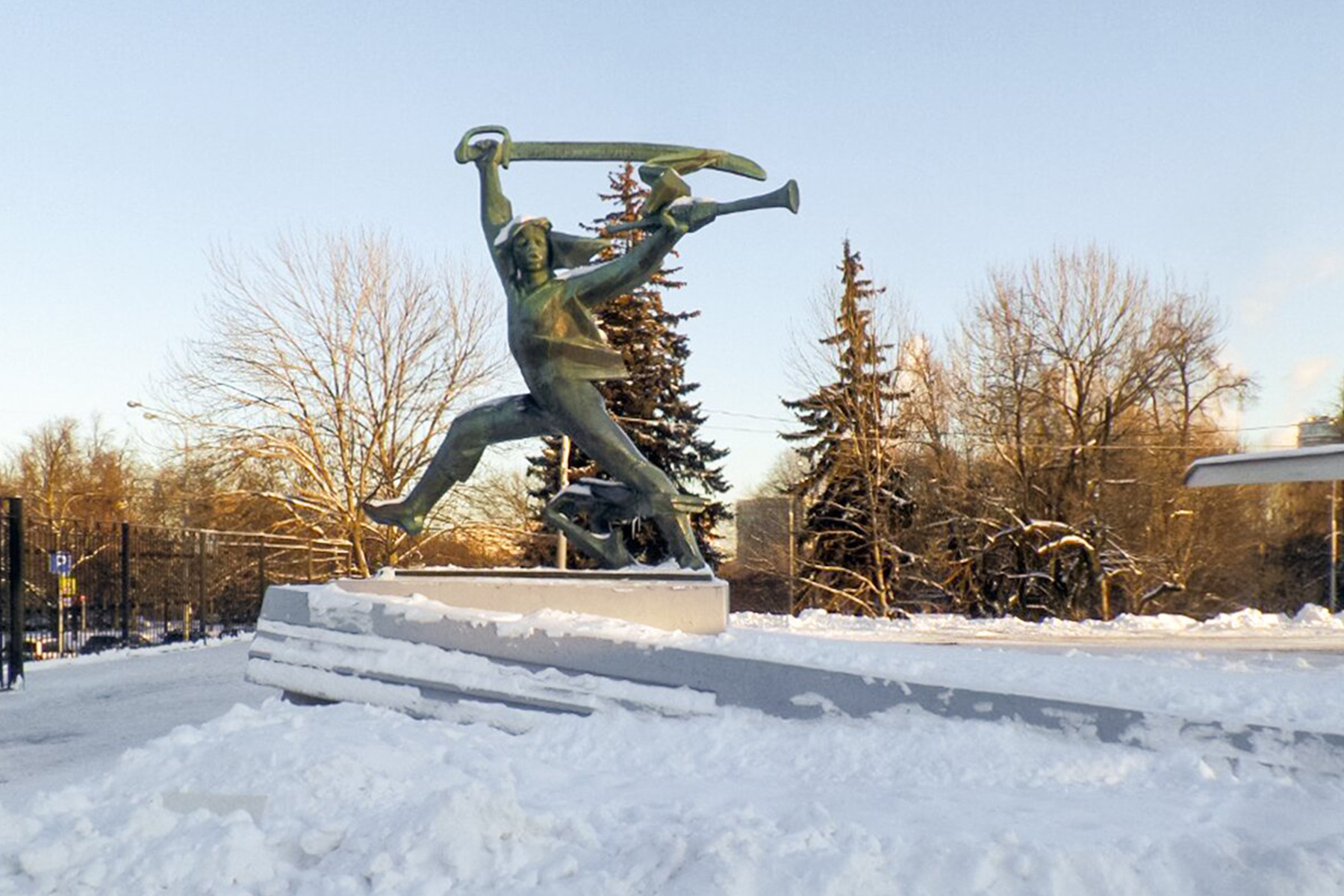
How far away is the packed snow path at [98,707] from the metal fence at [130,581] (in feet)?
3.88

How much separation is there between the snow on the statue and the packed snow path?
1.26m

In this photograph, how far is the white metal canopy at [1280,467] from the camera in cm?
1309

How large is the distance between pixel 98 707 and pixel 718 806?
349 inches

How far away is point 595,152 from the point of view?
27.5ft

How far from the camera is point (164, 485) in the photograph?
27.0 metres

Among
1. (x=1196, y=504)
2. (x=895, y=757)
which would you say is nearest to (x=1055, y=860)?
(x=895, y=757)

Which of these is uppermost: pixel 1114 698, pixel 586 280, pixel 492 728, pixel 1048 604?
pixel 586 280

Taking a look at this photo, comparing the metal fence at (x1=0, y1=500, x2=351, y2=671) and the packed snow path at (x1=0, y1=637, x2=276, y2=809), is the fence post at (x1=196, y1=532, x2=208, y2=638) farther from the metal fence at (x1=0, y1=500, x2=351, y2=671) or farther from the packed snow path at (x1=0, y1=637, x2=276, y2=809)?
the packed snow path at (x1=0, y1=637, x2=276, y2=809)

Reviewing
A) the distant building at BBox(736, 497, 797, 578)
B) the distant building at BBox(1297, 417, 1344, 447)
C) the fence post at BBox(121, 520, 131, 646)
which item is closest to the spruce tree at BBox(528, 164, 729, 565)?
the distant building at BBox(736, 497, 797, 578)

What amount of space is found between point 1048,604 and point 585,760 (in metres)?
23.3

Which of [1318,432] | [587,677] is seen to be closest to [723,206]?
[587,677]

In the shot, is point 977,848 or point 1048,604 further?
point 1048,604

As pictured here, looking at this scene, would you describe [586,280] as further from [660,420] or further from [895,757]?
[660,420]

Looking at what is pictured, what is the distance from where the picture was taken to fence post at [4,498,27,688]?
516 inches
